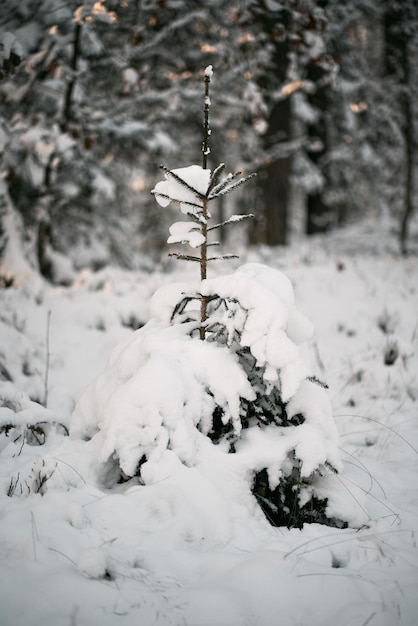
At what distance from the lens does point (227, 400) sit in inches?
69.9

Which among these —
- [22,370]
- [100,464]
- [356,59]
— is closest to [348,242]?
[356,59]

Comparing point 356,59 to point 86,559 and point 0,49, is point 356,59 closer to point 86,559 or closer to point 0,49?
point 0,49

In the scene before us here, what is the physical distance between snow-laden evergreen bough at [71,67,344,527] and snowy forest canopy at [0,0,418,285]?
3.07 metres

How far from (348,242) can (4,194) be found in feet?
32.4

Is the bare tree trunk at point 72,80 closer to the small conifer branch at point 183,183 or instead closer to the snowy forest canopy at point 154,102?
the snowy forest canopy at point 154,102

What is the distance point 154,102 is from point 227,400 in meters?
6.72

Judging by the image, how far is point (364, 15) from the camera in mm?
9602

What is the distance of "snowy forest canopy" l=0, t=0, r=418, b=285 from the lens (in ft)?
14.8

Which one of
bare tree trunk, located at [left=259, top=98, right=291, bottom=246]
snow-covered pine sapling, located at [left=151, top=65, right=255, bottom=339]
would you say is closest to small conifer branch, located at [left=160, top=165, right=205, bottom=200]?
snow-covered pine sapling, located at [left=151, top=65, right=255, bottom=339]

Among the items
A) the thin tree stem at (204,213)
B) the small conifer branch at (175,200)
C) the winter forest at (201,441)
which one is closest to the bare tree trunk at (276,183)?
the winter forest at (201,441)

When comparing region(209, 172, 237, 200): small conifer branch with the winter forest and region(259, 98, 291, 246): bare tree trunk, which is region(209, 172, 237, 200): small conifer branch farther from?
region(259, 98, 291, 246): bare tree trunk

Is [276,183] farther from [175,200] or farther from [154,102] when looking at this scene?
[175,200]

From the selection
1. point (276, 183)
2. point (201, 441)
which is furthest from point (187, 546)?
point (276, 183)

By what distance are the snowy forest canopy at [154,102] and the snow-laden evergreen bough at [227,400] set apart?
10.1ft
